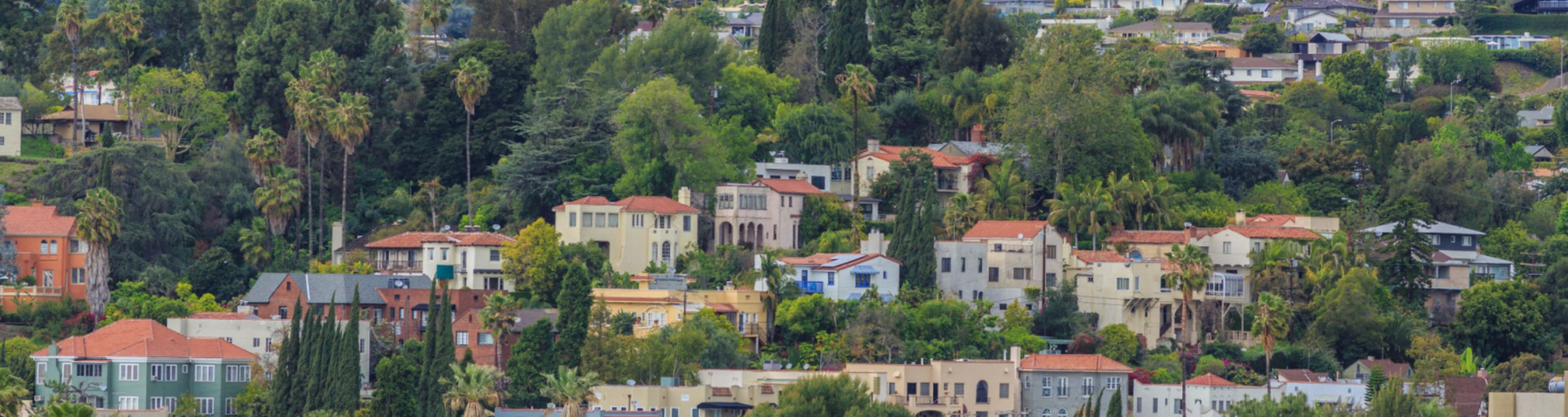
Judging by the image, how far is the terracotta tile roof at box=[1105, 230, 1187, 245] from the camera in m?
100

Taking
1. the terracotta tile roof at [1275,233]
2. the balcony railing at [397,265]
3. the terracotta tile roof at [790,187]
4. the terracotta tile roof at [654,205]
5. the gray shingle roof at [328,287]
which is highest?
the terracotta tile roof at [790,187]

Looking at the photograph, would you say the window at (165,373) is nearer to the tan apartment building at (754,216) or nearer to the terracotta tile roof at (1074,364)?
the tan apartment building at (754,216)

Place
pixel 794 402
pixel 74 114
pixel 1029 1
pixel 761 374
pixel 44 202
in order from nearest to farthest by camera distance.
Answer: pixel 794 402
pixel 761 374
pixel 44 202
pixel 74 114
pixel 1029 1

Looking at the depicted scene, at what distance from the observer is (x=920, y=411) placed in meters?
88.1

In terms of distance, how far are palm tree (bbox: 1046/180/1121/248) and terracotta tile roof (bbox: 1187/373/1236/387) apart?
44.0ft

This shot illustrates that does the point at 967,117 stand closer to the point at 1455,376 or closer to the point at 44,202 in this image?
the point at 1455,376

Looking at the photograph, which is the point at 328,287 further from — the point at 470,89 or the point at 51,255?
the point at 470,89

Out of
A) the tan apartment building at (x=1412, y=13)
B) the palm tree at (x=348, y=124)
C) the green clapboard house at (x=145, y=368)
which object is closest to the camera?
the green clapboard house at (x=145, y=368)

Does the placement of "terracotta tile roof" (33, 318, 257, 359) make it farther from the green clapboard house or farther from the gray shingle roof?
the gray shingle roof

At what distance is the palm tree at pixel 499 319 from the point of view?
3575 inches

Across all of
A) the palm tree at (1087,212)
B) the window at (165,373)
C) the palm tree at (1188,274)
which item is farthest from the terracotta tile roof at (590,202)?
the palm tree at (1188,274)

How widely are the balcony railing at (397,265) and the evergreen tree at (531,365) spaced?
13.5 metres

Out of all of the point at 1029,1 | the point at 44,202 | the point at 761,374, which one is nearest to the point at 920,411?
the point at 761,374

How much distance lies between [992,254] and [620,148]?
17.5m
